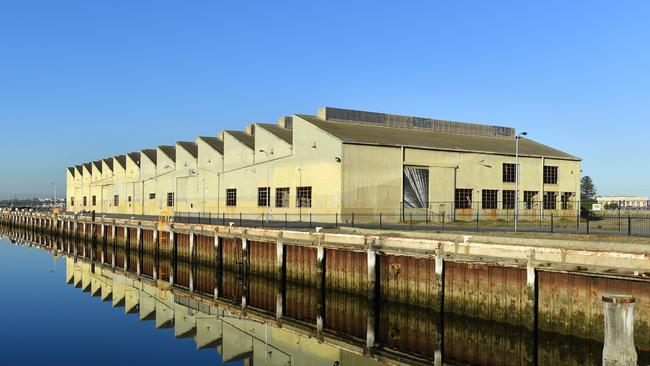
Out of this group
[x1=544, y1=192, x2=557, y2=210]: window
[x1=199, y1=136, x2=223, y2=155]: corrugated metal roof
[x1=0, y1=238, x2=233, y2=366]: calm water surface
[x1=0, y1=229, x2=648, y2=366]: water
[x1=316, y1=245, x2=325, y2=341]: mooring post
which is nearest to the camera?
Answer: [x1=0, y1=229, x2=648, y2=366]: water

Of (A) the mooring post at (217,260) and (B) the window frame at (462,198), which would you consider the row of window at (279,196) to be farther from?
(A) the mooring post at (217,260)

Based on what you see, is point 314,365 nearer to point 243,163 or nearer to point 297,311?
point 297,311

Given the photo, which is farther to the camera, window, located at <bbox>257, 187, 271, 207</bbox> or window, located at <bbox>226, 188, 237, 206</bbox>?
window, located at <bbox>226, 188, 237, 206</bbox>

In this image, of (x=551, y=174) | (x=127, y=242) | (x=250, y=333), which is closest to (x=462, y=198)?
(x=551, y=174)

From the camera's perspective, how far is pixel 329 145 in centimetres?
5509

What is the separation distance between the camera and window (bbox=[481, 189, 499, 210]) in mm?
63650

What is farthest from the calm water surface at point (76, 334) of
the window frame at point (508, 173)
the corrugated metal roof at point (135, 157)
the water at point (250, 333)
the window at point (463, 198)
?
the corrugated metal roof at point (135, 157)

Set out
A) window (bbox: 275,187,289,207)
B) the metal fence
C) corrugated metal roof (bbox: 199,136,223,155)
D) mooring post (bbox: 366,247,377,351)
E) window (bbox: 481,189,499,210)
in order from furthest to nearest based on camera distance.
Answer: corrugated metal roof (bbox: 199,136,223,155) → window (bbox: 481,189,499,210) → window (bbox: 275,187,289,207) → the metal fence → mooring post (bbox: 366,247,377,351)

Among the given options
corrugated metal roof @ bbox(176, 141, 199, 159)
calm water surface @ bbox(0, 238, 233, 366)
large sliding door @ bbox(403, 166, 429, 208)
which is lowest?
calm water surface @ bbox(0, 238, 233, 366)

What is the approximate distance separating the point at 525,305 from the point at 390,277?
729cm

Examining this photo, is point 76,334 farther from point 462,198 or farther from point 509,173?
point 509,173

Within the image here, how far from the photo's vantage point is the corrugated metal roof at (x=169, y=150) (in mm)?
84812

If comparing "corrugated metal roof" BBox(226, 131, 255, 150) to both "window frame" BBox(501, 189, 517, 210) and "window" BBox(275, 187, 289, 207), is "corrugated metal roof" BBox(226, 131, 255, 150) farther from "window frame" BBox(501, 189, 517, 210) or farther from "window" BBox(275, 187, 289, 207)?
"window frame" BBox(501, 189, 517, 210)

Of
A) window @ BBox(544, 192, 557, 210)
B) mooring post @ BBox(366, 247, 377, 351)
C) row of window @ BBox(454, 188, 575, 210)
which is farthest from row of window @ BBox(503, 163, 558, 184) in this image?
mooring post @ BBox(366, 247, 377, 351)
